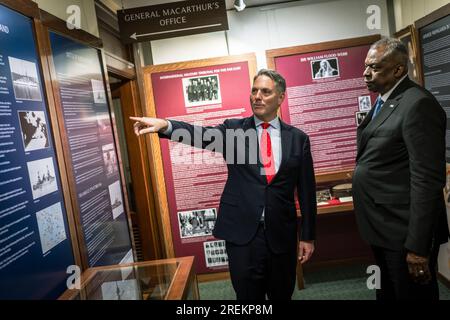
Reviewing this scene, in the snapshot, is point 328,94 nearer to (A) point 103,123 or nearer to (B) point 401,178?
(B) point 401,178

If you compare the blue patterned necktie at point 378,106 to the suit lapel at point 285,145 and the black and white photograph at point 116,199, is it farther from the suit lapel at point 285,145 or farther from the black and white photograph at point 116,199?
the black and white photograph at point 116,199

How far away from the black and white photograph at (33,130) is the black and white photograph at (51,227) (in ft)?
0.90

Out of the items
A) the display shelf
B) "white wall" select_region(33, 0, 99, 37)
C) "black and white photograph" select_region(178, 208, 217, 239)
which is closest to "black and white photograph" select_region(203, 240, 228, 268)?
"black and white photograph" select_region(178, 208, 217, 239)

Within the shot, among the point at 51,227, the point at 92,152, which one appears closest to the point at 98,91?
the point at 92,152

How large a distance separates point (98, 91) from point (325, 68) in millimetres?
2113

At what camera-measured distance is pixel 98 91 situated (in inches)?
93.4

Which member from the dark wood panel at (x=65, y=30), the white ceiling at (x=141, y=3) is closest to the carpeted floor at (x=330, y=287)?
the dark wood panel at (x=65, y=30)

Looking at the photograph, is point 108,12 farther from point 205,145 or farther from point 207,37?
point 205,145

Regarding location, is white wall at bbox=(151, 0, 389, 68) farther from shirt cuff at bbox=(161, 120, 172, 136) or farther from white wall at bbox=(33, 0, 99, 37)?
shirt cuff at bbox=(161, 120, 172, 136)

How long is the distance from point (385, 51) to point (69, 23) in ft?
5.34

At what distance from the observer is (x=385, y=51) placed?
1764 millimetres

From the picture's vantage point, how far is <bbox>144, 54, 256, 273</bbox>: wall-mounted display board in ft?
11.8

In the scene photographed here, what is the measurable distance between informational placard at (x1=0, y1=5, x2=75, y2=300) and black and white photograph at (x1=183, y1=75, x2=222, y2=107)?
6.51ft

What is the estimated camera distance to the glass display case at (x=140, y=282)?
5.15 ft
